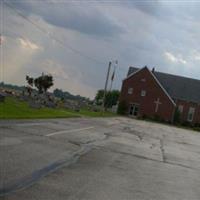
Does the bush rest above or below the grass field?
above

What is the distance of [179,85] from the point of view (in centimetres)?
9294

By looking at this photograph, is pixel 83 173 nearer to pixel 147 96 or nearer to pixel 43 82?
pixel 43 82

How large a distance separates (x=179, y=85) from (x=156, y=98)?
6.83 meters

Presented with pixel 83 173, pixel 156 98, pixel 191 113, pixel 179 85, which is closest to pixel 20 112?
pixel 83 173

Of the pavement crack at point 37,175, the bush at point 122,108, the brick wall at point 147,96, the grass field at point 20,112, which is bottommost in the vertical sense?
the pavement crack at point 37,175

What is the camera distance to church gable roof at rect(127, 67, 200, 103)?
299 ft

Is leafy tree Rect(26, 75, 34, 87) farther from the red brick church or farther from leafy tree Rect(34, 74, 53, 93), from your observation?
the red brick church

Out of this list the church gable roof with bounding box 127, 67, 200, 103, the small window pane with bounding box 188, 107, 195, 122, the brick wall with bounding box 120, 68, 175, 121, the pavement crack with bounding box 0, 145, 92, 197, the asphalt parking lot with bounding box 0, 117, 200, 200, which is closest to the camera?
the pavement crack with bounding box 0, 145, 92, 197

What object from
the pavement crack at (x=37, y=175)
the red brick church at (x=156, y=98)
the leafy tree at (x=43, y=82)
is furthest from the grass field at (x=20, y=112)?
the red brick church at (x=156, y=98)

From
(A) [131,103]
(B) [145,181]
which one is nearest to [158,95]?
(A) [131,103]

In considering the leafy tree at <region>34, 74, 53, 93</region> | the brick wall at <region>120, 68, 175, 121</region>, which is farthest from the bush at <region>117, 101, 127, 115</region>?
the leafy tree at <region>34, 74, 53, 93</region>

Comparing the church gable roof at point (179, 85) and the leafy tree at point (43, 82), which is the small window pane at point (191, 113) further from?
the leafy tree at point (43, 82)

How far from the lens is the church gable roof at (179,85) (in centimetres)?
9100

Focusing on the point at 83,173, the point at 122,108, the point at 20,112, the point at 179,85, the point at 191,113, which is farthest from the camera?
the point at 179,85
